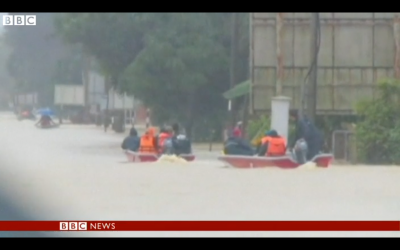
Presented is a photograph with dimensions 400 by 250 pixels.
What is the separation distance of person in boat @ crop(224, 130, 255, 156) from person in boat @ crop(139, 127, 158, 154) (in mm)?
615

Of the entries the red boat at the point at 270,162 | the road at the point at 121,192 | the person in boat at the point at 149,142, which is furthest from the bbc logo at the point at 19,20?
the red boat at the point at 270,162

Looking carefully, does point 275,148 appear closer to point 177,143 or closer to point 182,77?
point 177,143

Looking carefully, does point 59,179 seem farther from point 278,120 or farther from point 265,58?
point 278,120

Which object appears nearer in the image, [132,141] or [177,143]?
[132,141]

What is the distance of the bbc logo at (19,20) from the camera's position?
6.18 metres

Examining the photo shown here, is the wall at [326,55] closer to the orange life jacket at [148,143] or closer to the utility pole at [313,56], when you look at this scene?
the utility pole at [313,56]

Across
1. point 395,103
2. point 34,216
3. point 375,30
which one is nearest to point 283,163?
point 375,30

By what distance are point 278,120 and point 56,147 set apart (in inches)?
156

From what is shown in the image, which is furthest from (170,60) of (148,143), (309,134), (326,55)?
(309,134)

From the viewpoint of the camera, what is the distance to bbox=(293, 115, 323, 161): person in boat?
10.5m

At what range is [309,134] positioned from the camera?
35.2ft

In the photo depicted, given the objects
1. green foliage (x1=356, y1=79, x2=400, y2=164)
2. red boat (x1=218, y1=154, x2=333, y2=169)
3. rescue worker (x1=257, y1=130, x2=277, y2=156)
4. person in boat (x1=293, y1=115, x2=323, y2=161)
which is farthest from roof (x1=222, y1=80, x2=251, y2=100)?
green foliage (x1=356, y1=79, x2=400, y2=164)

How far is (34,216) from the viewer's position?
6285mm

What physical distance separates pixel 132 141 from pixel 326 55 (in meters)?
2.69
